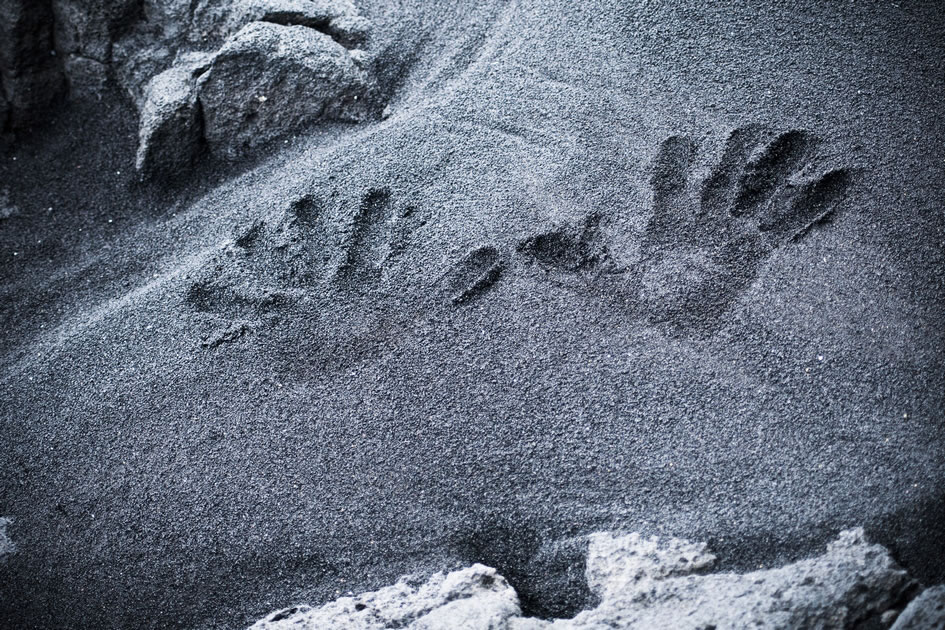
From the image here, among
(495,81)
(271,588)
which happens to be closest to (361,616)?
(271,588)

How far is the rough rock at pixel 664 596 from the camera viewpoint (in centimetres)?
116

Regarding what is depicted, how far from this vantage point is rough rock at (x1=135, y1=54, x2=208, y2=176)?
6.40ft

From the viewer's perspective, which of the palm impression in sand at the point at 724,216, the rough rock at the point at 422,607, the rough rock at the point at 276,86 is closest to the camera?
the rough rock at the point at 422,607

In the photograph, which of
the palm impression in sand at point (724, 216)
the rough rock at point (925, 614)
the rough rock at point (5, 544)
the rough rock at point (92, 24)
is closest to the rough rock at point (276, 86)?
the rough rock at point (92, 24)

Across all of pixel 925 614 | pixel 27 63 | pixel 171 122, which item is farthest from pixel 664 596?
pixel 27 63

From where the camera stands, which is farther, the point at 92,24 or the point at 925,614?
the point at 92,24

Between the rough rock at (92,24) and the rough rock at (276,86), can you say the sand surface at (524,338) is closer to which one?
the rough rock at (276,86)

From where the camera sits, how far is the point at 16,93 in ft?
7.13

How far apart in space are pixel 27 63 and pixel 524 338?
5.84 feet

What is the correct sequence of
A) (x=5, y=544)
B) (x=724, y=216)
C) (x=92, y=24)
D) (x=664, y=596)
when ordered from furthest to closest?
1. (x=92, y=24)
2. (x=724, y=216)
3. (x=5, y=544)
4. (x=664, y=596)

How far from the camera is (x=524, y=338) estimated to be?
153cm

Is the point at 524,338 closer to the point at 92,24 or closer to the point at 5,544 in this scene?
the point at 5,544

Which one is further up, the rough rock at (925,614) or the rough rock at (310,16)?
the rough rock at (310,16)

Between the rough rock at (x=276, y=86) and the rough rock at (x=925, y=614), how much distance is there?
5.37 ft
